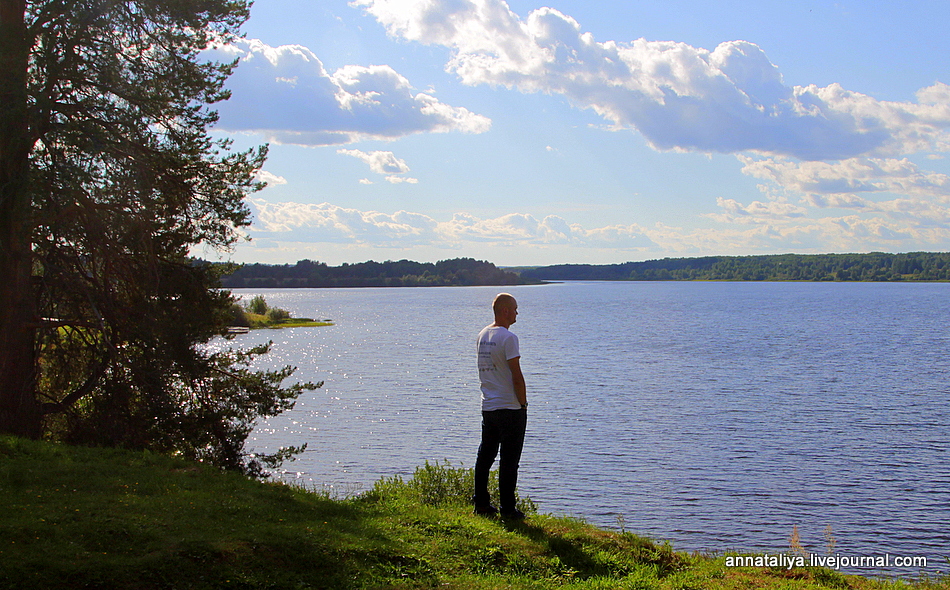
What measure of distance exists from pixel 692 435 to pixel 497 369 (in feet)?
55.5

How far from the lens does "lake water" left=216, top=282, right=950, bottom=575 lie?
15172 millimetres

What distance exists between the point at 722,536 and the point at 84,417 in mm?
11879

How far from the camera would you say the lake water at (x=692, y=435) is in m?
15.2

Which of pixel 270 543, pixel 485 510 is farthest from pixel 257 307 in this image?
pixel 270 543

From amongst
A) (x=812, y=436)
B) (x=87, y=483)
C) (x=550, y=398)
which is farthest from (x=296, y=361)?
(x=87, y=483)

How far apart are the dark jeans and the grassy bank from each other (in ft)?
1.32

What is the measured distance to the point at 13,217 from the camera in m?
11.6

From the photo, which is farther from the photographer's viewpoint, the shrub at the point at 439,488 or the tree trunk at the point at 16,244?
the shrub at the point at 439,488

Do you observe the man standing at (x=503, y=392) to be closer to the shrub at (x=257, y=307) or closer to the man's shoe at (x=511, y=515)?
the man's shoe at (x=511, y=515)

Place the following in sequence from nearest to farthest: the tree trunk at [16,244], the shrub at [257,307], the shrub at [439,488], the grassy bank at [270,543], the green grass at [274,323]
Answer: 1. the grassy bank at [270,543]
2. the tree trunk at [16,244]
3. the shrub at [439,488]
4. the green grass at [274,323]
5. the shrub at [257,307]

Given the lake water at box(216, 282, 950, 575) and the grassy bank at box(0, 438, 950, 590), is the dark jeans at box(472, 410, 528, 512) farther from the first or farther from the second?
the lake water at box(216, 282, 950, 575)

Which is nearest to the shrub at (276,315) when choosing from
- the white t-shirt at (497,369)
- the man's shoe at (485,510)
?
the man's shoe at (485,510)

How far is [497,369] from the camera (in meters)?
8.16

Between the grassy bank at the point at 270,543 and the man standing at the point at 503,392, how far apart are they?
2.42 ft
